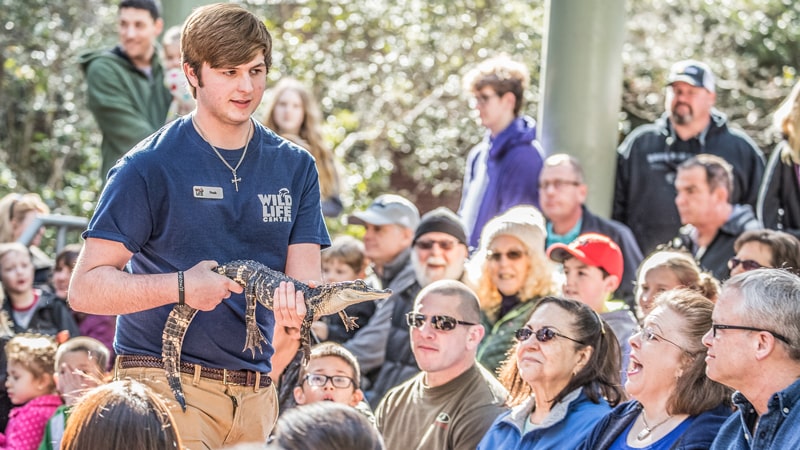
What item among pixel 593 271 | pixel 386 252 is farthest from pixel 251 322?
pixel 386 252

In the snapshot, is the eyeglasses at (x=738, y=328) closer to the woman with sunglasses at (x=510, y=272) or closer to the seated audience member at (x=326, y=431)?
the seated audience member at (x=326, y=431)

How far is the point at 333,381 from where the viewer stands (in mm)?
6336

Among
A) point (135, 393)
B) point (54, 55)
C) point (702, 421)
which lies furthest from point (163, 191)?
point (54, 55)

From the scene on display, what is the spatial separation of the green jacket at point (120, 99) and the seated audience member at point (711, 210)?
132 inches

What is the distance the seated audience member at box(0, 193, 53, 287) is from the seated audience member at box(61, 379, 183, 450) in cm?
619

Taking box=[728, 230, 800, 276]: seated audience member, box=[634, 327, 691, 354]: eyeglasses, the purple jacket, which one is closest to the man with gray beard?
the purple jacket

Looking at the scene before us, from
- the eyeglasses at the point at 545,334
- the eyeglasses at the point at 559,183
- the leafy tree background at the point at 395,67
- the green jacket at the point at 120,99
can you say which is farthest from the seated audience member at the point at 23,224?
the eyeglasses at the point at 545,334

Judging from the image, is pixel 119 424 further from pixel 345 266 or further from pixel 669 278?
pixel 345 266

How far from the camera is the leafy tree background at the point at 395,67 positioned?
14.1 meters

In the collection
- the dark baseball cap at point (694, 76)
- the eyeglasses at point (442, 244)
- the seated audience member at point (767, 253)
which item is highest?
the dark baseball cap at point (694, 76)

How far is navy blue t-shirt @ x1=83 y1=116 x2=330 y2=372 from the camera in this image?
396cm

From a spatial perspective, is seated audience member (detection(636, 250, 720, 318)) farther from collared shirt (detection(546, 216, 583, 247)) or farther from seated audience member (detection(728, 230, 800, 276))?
collared shirt (detection(546, 216, 583, 247))

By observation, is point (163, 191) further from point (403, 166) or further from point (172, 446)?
point (403, 166)

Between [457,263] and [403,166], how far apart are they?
25.6ft
